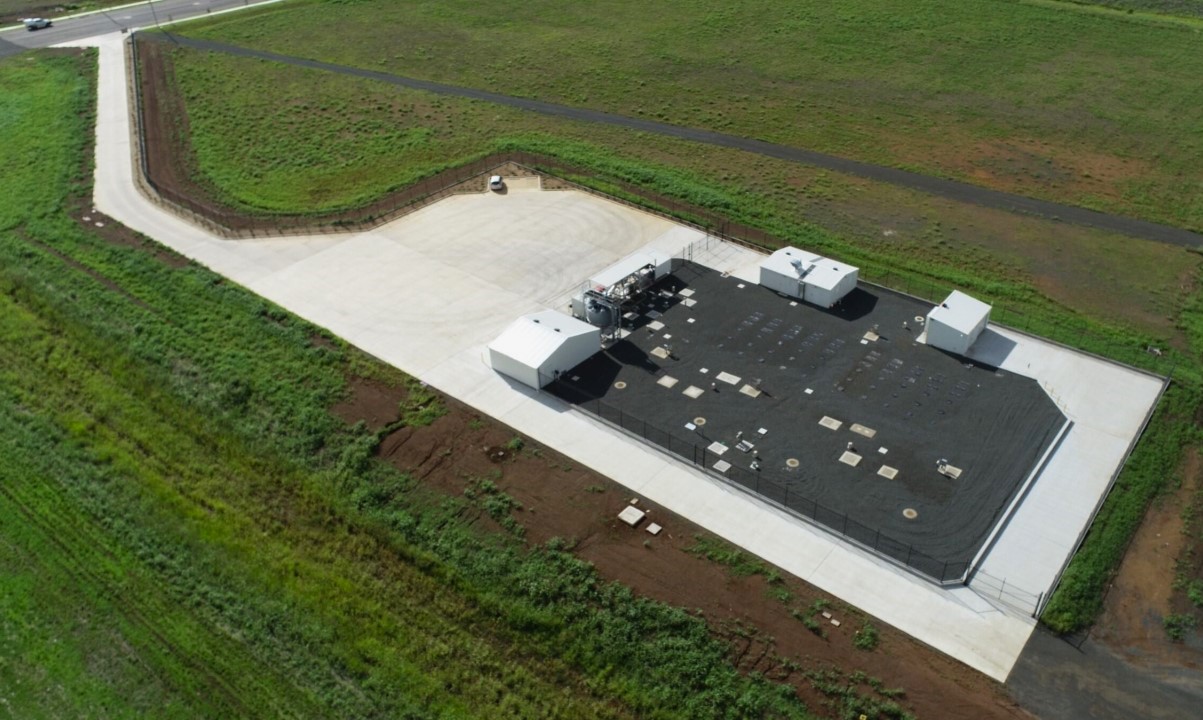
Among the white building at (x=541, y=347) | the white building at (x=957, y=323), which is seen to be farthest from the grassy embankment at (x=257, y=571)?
the white building at (x=957, y=323)

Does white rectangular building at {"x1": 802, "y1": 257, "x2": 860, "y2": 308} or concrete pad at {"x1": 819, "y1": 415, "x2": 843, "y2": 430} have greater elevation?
white rectangular building at {"x1": 802, "y1": 257, "x2": 860, "y2": 308}

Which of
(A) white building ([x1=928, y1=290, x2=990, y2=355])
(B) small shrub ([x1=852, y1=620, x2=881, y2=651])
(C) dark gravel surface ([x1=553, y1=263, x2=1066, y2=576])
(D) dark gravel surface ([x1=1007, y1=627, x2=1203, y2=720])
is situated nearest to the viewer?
(D) dark gravel surface ([x1=1007, y1=627, x2=1203, y2=720])

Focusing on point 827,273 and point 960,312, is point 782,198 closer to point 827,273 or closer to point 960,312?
point 827,273

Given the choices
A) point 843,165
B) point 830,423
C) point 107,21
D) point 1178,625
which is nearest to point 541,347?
point 830,423

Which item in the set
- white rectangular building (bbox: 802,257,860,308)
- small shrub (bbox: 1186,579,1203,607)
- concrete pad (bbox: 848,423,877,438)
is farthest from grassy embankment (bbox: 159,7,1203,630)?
concrete pad (bbox: 848,423,877,438)

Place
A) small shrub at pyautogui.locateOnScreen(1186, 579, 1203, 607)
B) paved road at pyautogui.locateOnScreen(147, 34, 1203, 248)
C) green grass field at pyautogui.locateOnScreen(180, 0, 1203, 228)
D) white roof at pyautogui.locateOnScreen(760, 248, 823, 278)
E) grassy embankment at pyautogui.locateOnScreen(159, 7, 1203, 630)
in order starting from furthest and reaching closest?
1. green grass field at pyautogui.locateOnScreen(180, 0, 1203, 228)
2. paved road at pyautogui.locateOnScreen(147, 34, 1203, 248)
3. white roof at pyautogui.locateOnScreen(760, 248, 823, 278)
4. grassy embankment at pyautogui.locateOnScreen(159, 7, 1203, 630)
5. small shrub at pyautogui.locateOnScreen(1186, 579, 1203, 607)

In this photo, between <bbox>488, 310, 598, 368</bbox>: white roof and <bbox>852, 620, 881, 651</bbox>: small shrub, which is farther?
<bbox>488, 310, 598, 368</bbox>: white roof

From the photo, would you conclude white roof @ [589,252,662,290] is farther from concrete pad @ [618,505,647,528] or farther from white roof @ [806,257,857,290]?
concrete pad @ [618,505,647,528]
